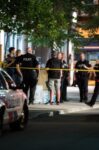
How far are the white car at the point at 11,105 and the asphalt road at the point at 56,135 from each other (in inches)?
11.6

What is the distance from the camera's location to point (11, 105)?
16500 mm

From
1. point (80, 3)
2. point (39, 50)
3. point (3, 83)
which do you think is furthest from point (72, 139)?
point (39, 50)

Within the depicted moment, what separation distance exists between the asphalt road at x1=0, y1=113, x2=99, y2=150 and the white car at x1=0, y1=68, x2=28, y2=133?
0.29m

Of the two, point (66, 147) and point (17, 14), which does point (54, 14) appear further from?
point (66, 147)

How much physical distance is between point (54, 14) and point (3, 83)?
22.6ft

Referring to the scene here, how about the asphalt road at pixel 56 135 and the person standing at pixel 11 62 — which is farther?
the person standing at pixel 11 62

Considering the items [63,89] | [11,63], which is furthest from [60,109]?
[63,89]

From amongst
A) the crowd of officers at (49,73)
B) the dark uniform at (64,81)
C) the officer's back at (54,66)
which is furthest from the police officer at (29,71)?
the dark uniform at (64,81)

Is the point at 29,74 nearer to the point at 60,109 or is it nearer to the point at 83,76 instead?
the point at 60,109

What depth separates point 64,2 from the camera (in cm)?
2392

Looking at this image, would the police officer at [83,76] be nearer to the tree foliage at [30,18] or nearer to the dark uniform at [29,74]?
the dark uniform at [29,74]

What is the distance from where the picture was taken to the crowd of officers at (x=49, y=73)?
85.5ft

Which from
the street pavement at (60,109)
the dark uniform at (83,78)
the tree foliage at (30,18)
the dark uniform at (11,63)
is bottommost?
the street pavement at (60,109)

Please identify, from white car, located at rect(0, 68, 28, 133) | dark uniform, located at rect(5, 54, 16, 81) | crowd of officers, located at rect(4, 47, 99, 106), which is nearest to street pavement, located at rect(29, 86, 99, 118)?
crowd of officers, located at rect(4, 47, 99, 106)
